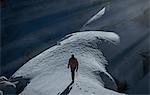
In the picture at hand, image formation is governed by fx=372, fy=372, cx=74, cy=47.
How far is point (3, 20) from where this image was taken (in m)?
49.8

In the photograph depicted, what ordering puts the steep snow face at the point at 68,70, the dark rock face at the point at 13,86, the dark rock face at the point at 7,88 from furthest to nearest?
the dark rock face at the point at 13,86
the dark rock face at the point at 7,88
the steep snow face at the point at 68,70

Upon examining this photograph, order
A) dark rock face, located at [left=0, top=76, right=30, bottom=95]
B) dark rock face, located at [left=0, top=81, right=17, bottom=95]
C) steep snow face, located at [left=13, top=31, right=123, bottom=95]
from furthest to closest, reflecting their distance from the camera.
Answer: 1. dark rock face, located at [left=0, top=76, right=30, bottom=95]
2. dark rock face, located at [left=0, top=81, right=17, bottom=95]
3. steep snow face, located at [left=13, top=31, right=123, bottom=95]

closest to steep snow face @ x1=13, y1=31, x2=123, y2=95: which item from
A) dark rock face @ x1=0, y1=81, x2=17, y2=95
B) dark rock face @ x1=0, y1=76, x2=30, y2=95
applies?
dark rock face @ x1=0, y1=76, x2=30, y2=95

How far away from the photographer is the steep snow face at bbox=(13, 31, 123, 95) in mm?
22812

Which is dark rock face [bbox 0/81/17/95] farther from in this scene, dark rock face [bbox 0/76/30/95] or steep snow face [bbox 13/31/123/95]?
steep snow face [bbox 13/31/123/95]

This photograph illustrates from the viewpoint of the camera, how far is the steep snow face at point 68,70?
2281 cm

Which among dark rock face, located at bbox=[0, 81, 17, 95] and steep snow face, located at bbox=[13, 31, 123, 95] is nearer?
steep snow face, located at bbox=[13, 31, 123, 95]

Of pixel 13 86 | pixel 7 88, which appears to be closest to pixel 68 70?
pixel 13 86

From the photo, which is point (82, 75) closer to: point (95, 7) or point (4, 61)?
point (4, 61)

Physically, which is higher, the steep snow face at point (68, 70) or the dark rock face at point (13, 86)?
the steep snow face at point (68, 70)

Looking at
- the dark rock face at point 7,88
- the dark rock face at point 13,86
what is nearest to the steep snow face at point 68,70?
the dark rock face at point 13,86

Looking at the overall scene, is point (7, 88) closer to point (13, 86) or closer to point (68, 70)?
point (13, 86)

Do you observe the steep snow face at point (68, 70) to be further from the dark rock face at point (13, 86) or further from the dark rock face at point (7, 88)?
the dark rock face at point (7, 88)

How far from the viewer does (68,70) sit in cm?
2616
